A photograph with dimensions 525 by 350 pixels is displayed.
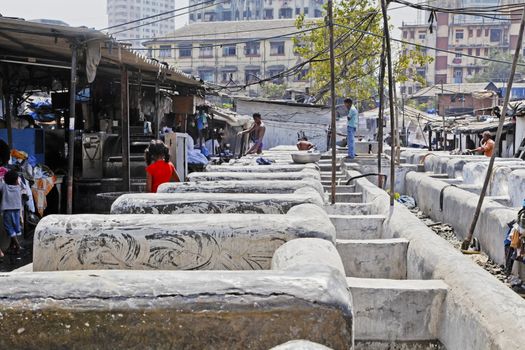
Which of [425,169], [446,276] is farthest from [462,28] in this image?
[446,276]

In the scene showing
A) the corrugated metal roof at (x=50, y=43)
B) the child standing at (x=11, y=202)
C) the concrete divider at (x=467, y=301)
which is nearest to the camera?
the concrete divider at (x=467, y=301)

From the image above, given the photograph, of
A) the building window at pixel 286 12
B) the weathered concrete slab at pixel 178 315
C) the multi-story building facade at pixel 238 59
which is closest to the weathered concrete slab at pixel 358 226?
the weathered concrete slab at pixel 178 315

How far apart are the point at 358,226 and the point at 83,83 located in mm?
7945

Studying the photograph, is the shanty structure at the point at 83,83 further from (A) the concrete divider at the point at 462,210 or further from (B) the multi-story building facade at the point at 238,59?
(B) the multi-story building facade at the point at 238,59

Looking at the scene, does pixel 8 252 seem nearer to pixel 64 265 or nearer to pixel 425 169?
pixel 64 265

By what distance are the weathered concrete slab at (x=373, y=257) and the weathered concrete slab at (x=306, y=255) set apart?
221 centimetres

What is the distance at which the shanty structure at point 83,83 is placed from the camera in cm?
784

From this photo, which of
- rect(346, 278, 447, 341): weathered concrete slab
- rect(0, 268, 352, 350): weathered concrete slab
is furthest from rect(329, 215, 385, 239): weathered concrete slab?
rect(0, 268, 352, 350): weathered concrete slab

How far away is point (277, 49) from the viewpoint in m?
61.5

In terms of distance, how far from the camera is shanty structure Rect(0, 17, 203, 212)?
7840mm

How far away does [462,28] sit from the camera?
74.1 meters

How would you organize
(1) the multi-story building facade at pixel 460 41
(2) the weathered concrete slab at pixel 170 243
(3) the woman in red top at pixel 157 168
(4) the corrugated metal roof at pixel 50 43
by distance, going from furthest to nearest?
(1) the multi-story building facade at pixel 460 41
(3) the woman in red top at pixel 157 168
(4) the corrugated metal roof at pixel 50 43
(2) the weathered concrete slab at pixel 170 243

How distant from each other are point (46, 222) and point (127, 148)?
6.49 meters

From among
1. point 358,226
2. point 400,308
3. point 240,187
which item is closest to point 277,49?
point 358,226
